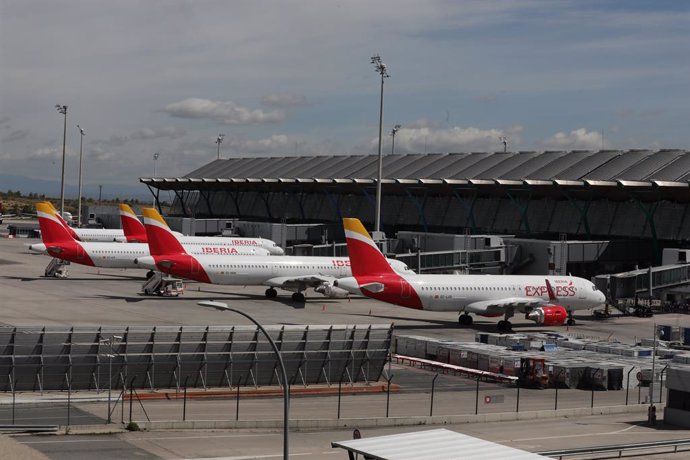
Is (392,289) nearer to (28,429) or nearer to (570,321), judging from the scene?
(570,321)

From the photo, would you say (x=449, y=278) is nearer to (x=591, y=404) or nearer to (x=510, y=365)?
(x=510, y=365)

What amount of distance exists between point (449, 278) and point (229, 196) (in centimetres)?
11916

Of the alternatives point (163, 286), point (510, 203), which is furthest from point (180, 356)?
point (510, 203)

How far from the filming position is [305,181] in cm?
15288

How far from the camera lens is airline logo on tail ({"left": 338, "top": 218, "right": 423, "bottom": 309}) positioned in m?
72.0

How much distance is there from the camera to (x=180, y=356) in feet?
164

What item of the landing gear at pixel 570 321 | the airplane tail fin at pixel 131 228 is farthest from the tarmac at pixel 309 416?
the airplane tail fin at pixel 131 228

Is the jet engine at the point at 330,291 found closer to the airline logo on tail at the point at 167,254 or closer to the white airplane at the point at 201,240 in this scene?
the airline logo on tail at the point at 167,254

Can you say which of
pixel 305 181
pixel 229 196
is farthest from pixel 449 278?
pixel 229 196

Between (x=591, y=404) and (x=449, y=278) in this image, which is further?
(x=449, y=278)

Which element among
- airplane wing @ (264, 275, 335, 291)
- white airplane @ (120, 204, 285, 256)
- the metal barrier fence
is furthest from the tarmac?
white airplane @ (120, 204, 285, 256)

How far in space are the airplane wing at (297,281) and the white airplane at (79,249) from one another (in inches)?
528

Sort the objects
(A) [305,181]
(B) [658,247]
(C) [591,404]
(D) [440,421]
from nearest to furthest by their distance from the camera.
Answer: (D) [440,421] → (C) [591,404] → (B) [658,247] → (A) [305,181]

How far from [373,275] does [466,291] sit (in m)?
7.67
